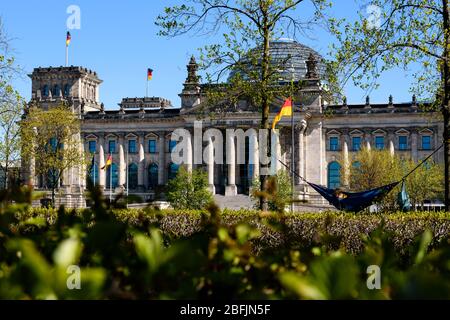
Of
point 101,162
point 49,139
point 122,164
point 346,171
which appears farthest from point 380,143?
point 49,139

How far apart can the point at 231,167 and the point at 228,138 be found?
3554 mm

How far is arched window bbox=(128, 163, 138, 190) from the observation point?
3317 inches

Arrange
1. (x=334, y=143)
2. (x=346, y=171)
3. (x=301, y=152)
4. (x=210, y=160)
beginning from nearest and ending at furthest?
(x=346, y=171) → (x=301, y=152) → (x=210, y=160) → (x=334, y=143)

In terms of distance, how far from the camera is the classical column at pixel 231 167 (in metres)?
75.4

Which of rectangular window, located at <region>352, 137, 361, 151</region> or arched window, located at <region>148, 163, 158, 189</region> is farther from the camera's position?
arched window, located at <region>148, 163, 158, 189</region>

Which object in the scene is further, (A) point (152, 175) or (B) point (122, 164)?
(A) point (152, 175)

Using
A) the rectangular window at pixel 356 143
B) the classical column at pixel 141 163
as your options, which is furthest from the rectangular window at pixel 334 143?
the classical column at pixel 141 163

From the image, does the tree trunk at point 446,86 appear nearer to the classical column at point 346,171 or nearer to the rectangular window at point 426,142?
the classical column at point 346,171

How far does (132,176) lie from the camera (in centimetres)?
8475

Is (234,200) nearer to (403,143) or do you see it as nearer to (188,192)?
(188,192)

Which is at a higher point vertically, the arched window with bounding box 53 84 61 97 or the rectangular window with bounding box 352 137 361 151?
the arched window with bounding box 53 84 61 97

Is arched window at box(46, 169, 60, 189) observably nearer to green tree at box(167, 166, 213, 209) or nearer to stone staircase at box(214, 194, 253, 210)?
green tree at box(167, 166, 213, 209)

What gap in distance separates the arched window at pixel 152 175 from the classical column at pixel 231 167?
40.5 ft

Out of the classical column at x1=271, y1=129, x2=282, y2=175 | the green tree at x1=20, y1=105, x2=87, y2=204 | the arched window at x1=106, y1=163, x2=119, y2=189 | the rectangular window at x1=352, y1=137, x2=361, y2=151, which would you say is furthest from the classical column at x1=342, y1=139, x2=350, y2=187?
the arched window at x1=106, y1=163, x2=119, y2=189
